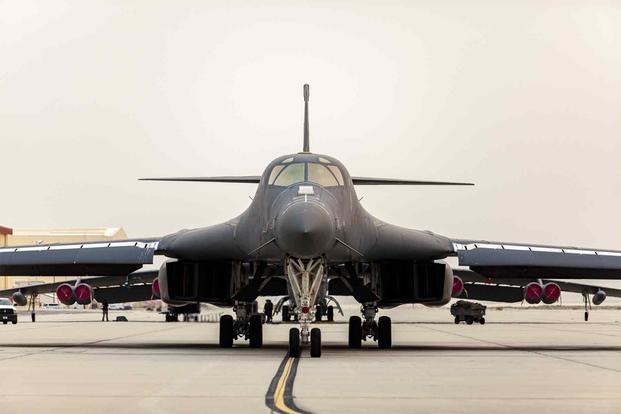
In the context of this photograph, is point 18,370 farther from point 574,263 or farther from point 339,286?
point 339,286

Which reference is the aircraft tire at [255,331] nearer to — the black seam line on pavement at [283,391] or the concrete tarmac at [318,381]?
the concrete tarmac at [318,381]

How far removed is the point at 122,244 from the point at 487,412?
38.7 feet

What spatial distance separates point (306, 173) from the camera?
15695mm

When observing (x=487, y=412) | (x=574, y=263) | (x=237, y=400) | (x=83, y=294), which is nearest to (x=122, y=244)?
(x=574, y=263)

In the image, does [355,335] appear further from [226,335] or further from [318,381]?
[318,381]

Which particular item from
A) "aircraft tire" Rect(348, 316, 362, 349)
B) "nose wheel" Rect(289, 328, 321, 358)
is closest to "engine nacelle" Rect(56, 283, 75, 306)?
"aircraft tire" Rect(348, 316, 362, 349)

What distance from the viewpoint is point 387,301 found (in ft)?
59.6

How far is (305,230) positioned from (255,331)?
16.5 ft

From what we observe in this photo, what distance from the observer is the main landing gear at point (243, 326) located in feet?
60.5

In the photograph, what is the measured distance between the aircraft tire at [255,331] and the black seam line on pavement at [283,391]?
4.80 meters

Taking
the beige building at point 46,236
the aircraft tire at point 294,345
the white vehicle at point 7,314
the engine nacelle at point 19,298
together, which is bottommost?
the aircraft tire at point 294,345

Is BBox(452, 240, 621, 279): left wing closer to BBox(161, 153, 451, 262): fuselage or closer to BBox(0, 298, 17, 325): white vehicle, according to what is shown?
BBox(161, 153, 451, 262): fuselage

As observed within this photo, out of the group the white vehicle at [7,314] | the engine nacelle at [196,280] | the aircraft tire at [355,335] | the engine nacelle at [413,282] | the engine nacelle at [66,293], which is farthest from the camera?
the white vehicle at [7,314]

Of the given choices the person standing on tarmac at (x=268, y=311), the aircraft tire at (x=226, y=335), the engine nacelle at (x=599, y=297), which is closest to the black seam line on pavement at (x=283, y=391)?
the aircraft tire at (x=226, y=335)
